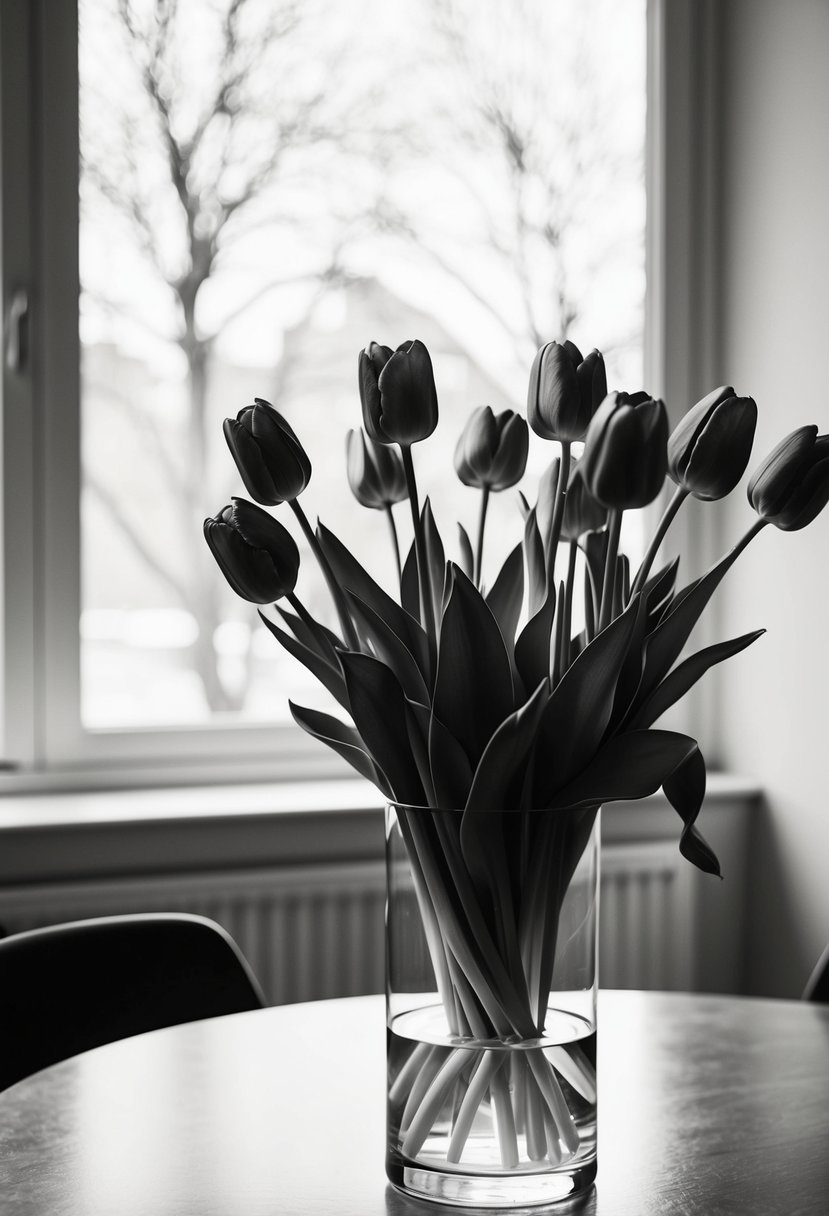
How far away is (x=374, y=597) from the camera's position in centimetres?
79

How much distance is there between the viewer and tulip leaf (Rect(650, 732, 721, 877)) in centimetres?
77

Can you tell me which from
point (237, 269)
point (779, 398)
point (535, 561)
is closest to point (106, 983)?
point (535, 561)

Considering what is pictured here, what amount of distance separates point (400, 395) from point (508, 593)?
0.66ft

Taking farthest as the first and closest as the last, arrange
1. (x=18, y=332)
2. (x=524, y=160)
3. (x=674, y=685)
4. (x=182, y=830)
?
(x=524, y=160)
(x=18, y=332)
(x=182, y=830)
(x=674, y=685)

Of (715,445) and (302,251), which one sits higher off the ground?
(302,251)

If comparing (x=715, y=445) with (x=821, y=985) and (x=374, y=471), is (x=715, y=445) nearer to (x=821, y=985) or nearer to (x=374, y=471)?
(x=374, y=471)

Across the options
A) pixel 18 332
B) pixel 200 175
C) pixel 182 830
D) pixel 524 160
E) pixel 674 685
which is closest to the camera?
pixel 674 685

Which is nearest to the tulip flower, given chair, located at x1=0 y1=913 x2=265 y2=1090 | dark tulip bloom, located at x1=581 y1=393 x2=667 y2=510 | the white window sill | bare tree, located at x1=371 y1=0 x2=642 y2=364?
dark tulip bloom, located at x1=581 y1=393 x2=667 y2=510

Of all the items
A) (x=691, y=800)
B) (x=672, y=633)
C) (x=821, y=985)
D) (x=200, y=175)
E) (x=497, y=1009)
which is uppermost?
(x=200, y=175)

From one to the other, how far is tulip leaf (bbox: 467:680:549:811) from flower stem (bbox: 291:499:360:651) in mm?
121

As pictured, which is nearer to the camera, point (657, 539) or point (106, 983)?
point (657, 539)

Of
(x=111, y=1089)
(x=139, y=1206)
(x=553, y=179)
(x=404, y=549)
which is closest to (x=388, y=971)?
(x=139, y=1206)

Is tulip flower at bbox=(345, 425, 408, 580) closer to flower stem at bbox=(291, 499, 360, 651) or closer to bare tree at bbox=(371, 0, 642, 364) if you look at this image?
flower stem at bbox=(291, 499, 360, 651)

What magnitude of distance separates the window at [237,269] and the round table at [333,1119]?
1194 millimetres
